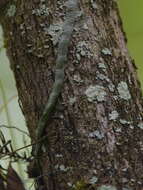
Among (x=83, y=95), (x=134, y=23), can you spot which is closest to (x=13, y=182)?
(x=83, y=95)

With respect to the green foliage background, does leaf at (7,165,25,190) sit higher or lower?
lower

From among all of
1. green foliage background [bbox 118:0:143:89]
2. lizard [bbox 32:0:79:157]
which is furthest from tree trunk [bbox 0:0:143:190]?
green foliage background [bbox 118:0:143:89]

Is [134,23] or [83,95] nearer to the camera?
[83,95]

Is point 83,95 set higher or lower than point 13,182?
higher

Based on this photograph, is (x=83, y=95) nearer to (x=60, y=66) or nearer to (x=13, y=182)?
(x=60, y=66)

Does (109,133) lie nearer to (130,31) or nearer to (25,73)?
(25,73)

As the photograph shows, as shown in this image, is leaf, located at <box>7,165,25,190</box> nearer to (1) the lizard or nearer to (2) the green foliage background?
(1) the lizard
